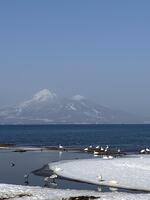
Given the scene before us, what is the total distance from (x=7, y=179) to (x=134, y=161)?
1364 cm

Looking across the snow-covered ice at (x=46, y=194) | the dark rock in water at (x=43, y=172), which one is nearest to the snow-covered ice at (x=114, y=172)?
the dark rock in water at (x=43, y=172)

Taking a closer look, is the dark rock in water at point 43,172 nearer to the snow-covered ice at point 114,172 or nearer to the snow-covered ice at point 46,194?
the snow-covered ice at point 114,172

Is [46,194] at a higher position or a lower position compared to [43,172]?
lower

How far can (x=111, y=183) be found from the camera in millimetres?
42312

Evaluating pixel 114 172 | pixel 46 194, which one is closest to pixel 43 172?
pixel 114 172

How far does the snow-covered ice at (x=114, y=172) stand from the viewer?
42.4 meters

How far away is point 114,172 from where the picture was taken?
4888 centimetres

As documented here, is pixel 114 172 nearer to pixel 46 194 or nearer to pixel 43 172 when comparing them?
pixel 43 172

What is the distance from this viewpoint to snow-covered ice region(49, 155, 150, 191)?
4240 cm

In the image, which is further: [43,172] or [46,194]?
[43,172]

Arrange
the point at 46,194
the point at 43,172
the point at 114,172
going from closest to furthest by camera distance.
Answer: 1. the point at 46,194
2. the point at 114,172
3. the point at 43,172

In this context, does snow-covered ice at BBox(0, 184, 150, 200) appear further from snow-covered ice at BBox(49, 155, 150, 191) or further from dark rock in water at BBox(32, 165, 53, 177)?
dark rock in water at BBox(32, 165, 53, 177)

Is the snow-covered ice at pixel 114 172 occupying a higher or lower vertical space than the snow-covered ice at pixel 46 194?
higher

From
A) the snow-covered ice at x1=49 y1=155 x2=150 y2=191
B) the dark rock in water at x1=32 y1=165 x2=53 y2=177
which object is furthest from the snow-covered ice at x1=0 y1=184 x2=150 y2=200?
the dark rock in water at x1=32 y1=165 x2=53 y2=177
